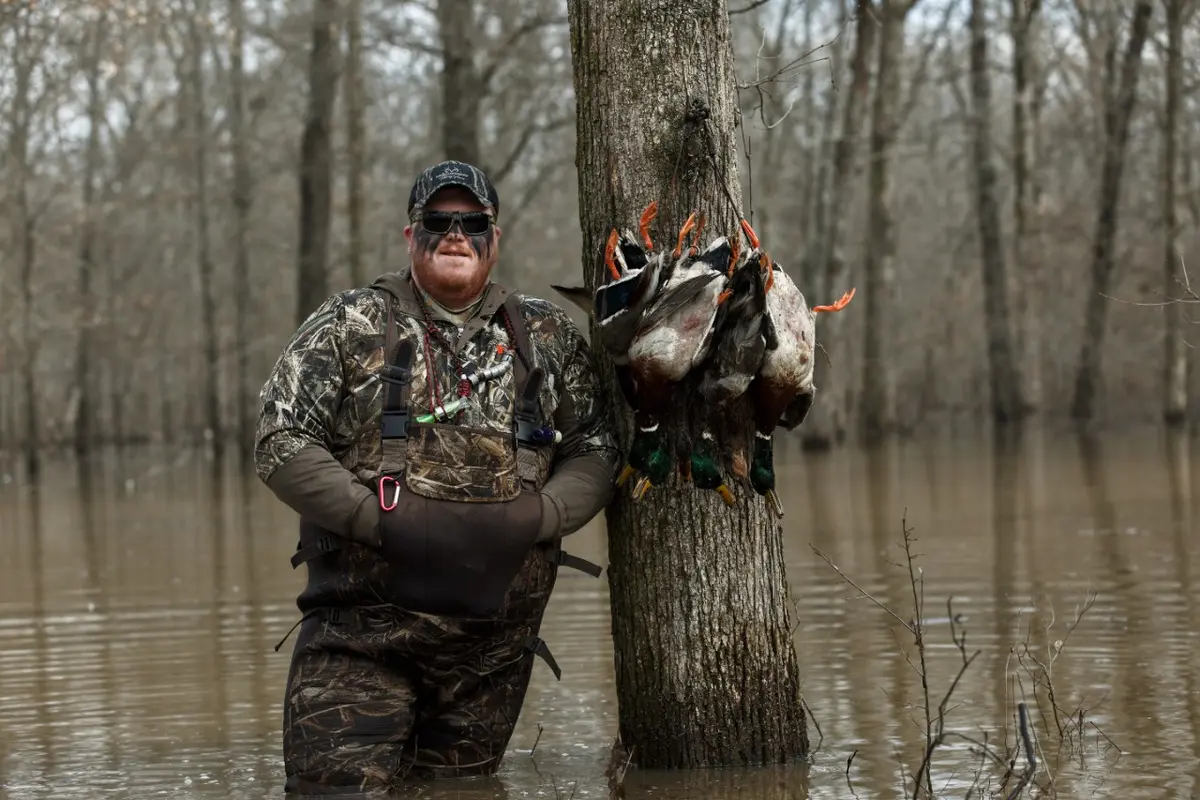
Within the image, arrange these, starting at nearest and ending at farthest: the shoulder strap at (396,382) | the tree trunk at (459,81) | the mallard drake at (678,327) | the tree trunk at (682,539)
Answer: the mallard drake at (678,327) → the shoulder strap at (396,382) → the tree trunk at (682,539) → the tree trunk at (459,81)

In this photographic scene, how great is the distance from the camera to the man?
19.2 ft

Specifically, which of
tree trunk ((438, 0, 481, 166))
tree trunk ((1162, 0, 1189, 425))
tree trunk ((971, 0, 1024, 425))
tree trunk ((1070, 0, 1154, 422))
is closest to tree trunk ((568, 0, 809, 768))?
tree trunk ((438, 0, 481, 166))

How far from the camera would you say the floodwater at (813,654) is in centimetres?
633

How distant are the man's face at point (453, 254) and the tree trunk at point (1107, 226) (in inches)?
1207

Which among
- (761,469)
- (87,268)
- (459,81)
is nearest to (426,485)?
(761,469)

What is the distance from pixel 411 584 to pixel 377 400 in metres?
0.62

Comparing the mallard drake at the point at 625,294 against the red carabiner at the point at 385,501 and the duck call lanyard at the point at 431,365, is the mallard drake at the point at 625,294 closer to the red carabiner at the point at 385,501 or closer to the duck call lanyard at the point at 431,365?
the duck call lanyard at the point at 431,365

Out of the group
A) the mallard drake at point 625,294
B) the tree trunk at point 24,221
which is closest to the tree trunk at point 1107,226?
the tree trunk at point 24,221

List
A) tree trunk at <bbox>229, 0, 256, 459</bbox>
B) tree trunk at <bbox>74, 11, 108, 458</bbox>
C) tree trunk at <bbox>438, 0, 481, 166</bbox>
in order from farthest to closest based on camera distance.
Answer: tree trunk at <bbox>74, 11, 108, 458</bbox> → tree trunk at <bbox>229, 0, 256, 459</bbox> → tree trunk at <bbox>438, 0, 481, 166</bbox>

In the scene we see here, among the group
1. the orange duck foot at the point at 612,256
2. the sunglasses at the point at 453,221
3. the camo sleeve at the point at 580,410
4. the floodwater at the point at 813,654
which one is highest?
the sunglasses at the point at 453,221

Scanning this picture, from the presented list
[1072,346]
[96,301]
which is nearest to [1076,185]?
[1072,346]

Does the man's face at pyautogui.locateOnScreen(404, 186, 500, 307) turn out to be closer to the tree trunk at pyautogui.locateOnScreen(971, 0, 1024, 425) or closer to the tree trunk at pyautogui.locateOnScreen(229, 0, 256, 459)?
the tree trunk at pyautogui.locateOnScreen(971, 0, 1024, 425)

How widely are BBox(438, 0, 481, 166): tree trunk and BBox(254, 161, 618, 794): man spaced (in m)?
21.3

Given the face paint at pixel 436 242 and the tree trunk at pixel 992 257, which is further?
the tree trunk at pixel 992 257
